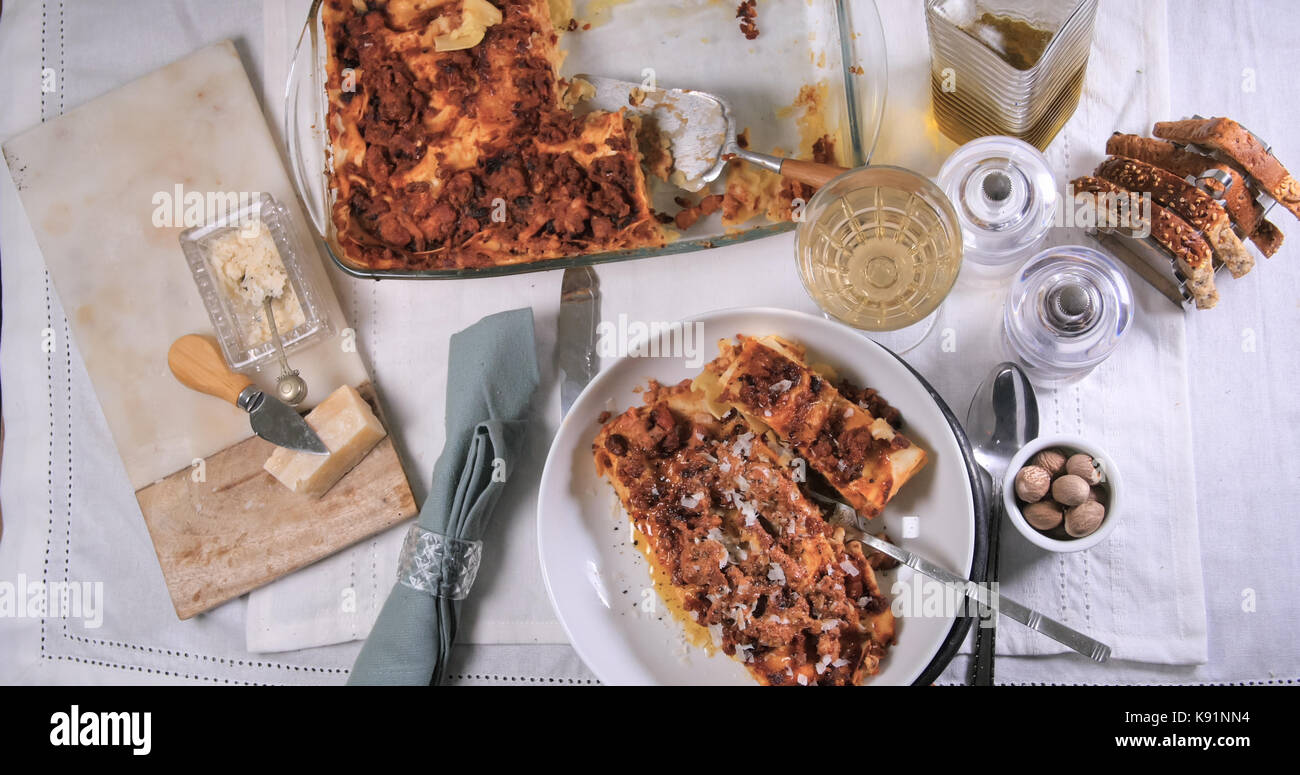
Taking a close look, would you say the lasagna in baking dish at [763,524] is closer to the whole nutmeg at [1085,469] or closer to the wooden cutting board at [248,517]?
the whole nutmeg at [1085,469]

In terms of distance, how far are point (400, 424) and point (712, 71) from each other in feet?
3.73

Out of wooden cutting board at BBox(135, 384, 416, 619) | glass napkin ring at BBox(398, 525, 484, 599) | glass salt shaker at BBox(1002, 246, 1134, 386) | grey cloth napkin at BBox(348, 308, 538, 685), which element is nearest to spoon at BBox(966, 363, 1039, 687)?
glass salt shaker at BBox(1002, 246, 1134, 386)

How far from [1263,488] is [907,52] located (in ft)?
4.16

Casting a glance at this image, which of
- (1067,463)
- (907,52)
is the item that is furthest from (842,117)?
(1067,463)

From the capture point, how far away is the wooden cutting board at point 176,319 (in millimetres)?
2125

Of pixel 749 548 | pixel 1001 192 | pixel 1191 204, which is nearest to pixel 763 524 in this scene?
pixel 749 548

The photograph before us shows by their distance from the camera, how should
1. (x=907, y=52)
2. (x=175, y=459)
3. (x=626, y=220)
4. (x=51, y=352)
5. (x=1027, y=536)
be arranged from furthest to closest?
(x=51, y=352) < (x=175, y=459) < (x=907, y=52) < (x=626, y=220) < (x=1027, y=536)

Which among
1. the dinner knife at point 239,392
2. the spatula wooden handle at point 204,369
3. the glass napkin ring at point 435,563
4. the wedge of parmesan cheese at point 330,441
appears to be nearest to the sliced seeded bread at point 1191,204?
the glass napkin ring at point 435,563

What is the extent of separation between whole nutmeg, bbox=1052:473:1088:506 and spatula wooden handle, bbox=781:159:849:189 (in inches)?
29.7

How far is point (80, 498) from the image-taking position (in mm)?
2277

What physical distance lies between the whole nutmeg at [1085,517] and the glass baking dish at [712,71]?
83cm

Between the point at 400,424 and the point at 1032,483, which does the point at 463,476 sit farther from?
the point at 1032,483

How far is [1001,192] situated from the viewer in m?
1.84

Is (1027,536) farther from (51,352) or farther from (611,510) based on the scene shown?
(51,352)
